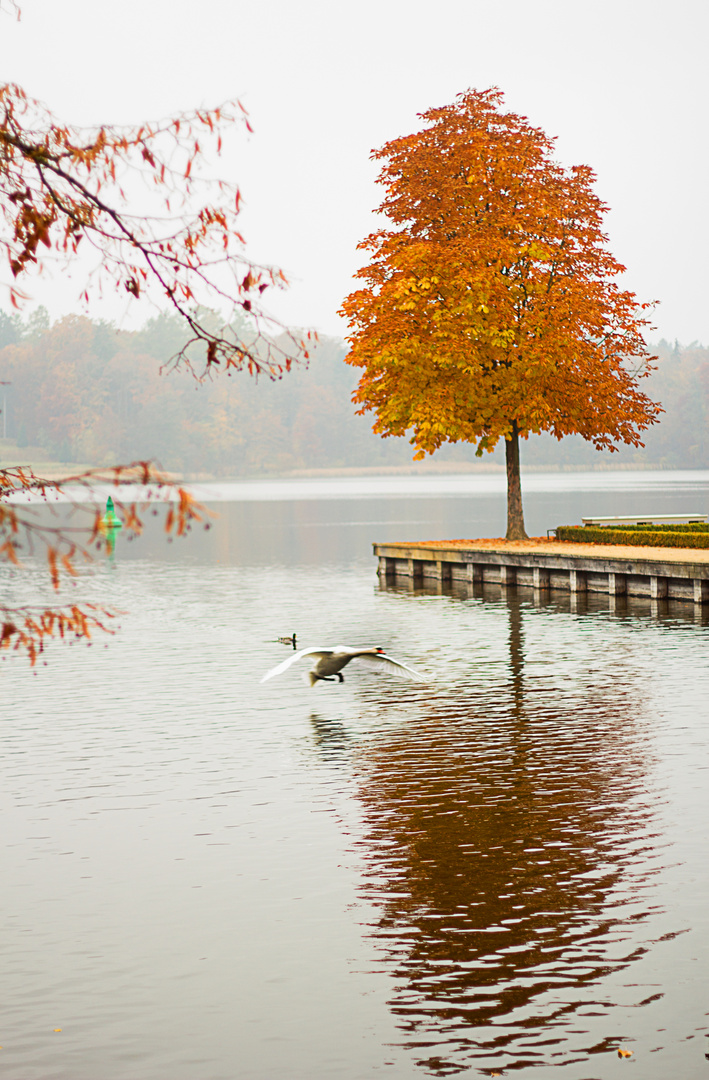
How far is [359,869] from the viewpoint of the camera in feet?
37.1

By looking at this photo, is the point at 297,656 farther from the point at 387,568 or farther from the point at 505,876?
the point at 387,568

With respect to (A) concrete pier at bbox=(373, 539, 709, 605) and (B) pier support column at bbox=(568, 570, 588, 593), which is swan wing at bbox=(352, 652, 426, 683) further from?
(B) pier support column at bbox=(568, 570, 588, 593)

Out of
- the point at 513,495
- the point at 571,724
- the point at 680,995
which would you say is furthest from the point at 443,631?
the point at 680,995

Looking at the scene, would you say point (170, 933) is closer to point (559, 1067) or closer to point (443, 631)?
point (559, 1067)

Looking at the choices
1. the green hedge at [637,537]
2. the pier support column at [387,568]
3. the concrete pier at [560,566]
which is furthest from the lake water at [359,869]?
the pier support column at [387,568]

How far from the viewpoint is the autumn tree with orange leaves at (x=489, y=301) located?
133ft

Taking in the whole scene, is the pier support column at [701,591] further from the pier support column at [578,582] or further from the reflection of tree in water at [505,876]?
the reflection of tree in water at [505,876]

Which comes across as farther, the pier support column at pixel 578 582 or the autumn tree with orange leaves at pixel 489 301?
the autumn tree with orange leaves at pixel 489 301

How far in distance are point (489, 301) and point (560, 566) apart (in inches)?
377

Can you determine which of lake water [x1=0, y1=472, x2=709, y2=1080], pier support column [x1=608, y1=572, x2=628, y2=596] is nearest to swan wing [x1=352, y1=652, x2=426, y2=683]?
lake water [x1=0, y1=472, x2=709, y2=1080]

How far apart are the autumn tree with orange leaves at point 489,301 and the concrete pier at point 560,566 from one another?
3129mm

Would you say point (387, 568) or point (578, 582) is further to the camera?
point (387, 568)

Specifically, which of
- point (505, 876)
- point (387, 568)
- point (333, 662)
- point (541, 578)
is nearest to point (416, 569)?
point (387, 568)

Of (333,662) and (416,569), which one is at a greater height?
(416,569)
